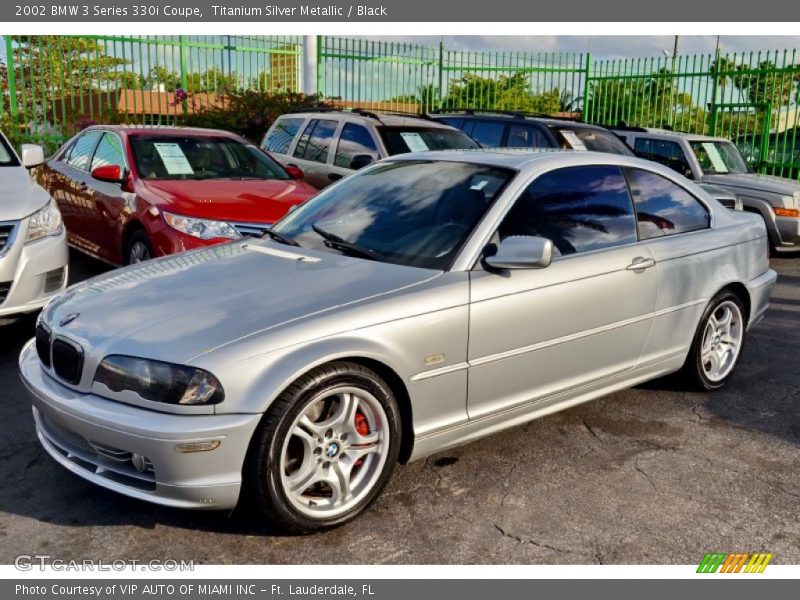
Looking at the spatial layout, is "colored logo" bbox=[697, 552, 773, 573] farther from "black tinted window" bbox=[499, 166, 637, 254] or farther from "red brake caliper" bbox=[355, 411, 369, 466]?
"black tinted window" bbox=[499, 166, 637, 254]

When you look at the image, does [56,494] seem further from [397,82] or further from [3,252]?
[397,82]

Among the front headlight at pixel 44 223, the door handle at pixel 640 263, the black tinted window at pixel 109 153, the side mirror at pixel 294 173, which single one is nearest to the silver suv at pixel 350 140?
the side mirror at pixel 294 173

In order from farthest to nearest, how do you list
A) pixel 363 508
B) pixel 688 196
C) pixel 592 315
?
1. pixel 688 196
2. pixel 592 315
3. pixel 363 508

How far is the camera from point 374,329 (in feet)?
11.5

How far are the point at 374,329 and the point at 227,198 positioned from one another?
4018 millimetres

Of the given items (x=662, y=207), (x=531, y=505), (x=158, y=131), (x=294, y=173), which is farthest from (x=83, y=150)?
(x=531, y=505)

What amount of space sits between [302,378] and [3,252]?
3.25 metres

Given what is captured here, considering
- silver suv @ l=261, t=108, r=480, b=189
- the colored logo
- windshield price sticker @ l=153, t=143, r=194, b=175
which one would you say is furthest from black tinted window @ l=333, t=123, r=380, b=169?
the colored logo

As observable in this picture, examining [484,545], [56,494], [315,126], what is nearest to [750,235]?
[484,545]

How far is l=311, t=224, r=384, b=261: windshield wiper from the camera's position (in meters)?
4.13

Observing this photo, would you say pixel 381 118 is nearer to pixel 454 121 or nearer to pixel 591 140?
pixel 454 121

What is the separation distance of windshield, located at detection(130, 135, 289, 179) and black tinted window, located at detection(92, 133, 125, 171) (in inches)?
5.9

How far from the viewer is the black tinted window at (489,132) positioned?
11352 mm

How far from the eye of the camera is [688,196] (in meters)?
5.27
